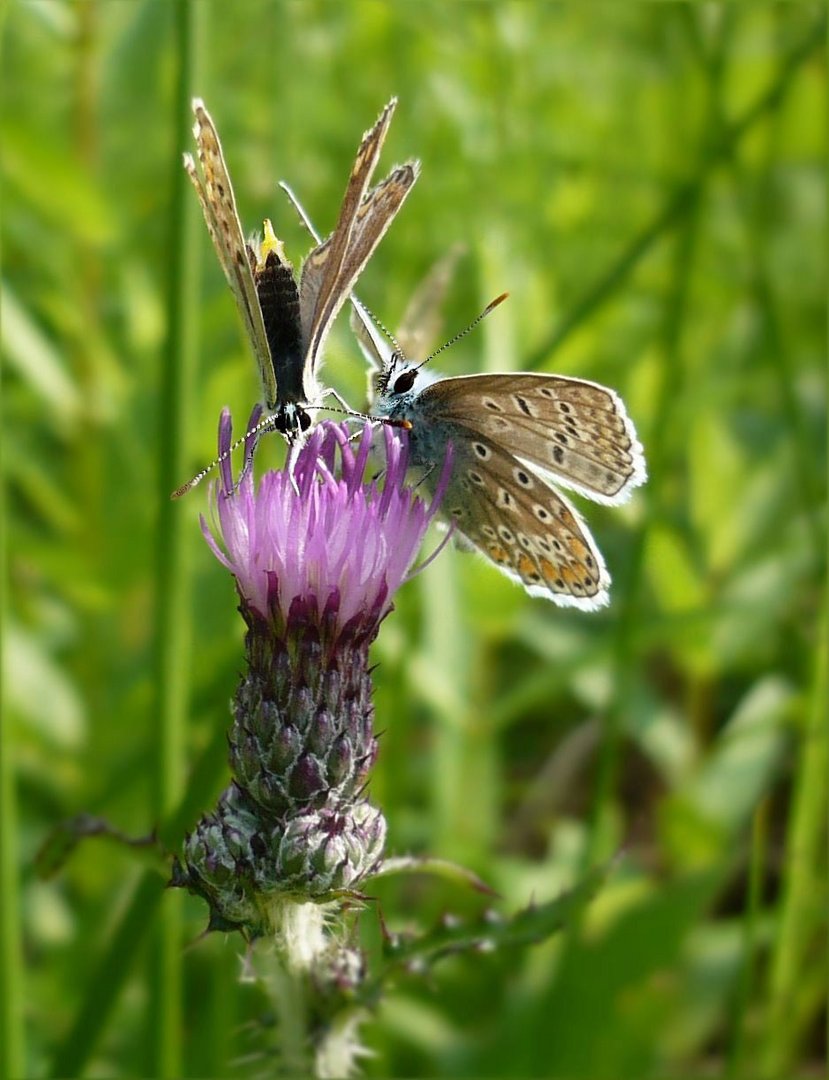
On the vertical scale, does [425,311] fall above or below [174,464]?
above

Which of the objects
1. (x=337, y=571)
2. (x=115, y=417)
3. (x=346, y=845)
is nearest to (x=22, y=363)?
(x=115, y=417)

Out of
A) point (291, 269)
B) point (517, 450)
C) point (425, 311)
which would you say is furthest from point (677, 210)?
point (291, 269)

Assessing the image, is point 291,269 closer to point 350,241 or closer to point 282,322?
point 282,322

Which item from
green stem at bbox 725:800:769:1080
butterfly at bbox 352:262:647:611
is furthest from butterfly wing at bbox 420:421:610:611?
green stem at bbox 725:800:769:1080

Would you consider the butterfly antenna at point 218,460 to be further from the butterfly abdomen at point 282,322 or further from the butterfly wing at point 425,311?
the butterfly wing at point 425,311

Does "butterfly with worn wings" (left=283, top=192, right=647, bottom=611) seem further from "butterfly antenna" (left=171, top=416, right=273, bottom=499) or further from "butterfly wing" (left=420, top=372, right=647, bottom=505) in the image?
"butterfly antenna" (left=171, top=416, right=273, bottom=499)

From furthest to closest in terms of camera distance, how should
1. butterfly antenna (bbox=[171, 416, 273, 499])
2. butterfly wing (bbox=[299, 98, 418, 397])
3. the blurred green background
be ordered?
1. the blurred green background
2. butterfly antenna (bbox=[171, 416, 273, 499])
3. butterfly wing (bbox=[299, 98, 418, 397])

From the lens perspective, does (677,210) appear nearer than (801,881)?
Yes
